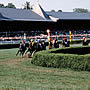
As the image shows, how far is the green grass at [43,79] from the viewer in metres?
13.0

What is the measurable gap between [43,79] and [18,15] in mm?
40969

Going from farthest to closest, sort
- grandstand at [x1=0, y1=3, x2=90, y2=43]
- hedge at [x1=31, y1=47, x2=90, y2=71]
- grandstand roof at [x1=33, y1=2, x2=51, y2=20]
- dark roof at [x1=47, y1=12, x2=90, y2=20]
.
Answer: dark roof at [x1=47, y1=12, x2=90, y2=20] → grandstand roof at [x1=33, y1=2, x2=51, y2=20] → grandstand at [x1=0, y1=3, x2=90, y2=43] → hedge at [x1=31, y1=47, x2=90, y2=71]

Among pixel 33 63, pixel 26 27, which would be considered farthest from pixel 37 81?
pixel 26 27

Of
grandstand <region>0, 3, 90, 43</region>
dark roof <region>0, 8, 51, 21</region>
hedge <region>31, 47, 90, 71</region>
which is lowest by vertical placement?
grandstand <region>0, 3, 90, 43</region>

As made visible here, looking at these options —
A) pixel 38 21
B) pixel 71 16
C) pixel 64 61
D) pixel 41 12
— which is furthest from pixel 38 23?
pixel 64 61

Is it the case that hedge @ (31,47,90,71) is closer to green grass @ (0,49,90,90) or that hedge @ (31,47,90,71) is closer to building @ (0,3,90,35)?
green grass @ (0,49,90,90)

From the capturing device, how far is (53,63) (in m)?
19.0

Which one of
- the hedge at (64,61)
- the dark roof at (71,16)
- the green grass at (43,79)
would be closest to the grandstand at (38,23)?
the dark roof at (71,16)

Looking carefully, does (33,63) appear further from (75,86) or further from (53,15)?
(53,15)

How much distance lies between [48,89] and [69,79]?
2.76 m

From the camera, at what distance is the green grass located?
511 inches

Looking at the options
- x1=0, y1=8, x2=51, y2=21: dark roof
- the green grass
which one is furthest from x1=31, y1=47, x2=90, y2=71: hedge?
x1=0, y1=8, x2=51, y2=21: dark roof

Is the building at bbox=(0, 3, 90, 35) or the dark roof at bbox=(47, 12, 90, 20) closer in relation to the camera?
the building at bbox=(0, 3, 90, 35)

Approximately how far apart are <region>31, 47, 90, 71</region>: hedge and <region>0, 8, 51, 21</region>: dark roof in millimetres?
30655
